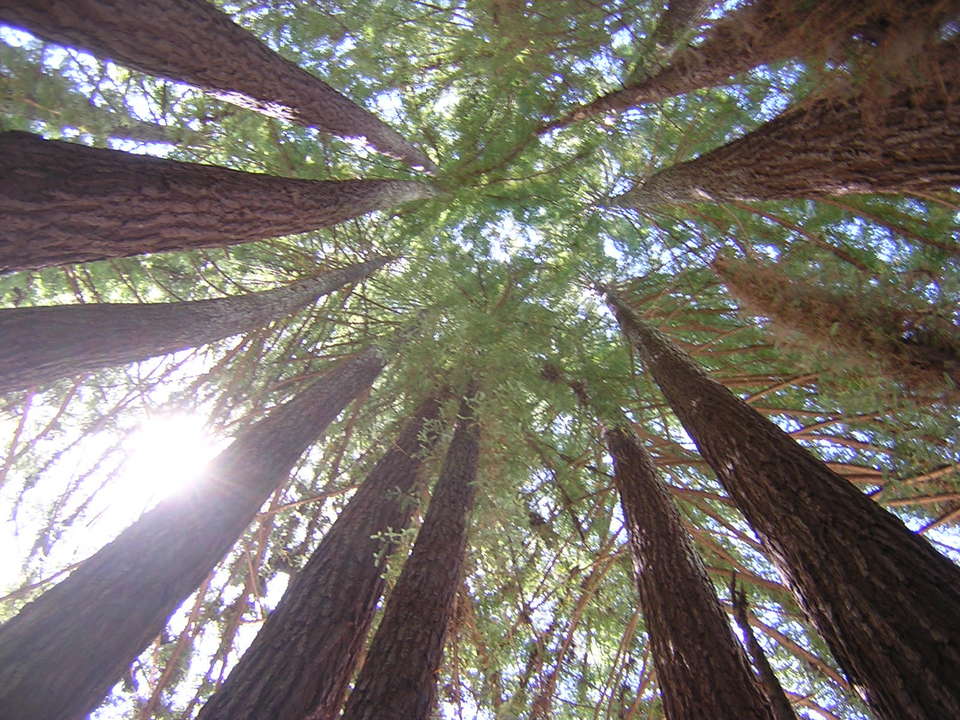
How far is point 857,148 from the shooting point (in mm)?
2305

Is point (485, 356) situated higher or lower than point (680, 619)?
higher

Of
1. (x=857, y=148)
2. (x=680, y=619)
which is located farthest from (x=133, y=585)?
(x=857, y=148)

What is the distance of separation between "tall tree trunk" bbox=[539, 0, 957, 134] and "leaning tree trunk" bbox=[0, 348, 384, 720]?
3733 millimetres

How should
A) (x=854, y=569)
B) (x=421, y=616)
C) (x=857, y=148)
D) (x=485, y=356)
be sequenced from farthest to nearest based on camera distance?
(x=485, y=356) < (x=421, y=616) < (x=857, y=148) < (x=854, y=569)

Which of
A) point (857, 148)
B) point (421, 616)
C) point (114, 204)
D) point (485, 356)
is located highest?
point (485, 356)

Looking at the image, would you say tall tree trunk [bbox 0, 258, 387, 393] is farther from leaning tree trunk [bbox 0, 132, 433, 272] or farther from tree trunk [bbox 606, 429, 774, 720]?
tree trunk [bbox 606, 429, 774, 720]

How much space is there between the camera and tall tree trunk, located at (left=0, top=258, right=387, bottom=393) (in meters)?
2.70

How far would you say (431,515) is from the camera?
357cm

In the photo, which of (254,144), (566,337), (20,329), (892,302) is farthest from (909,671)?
(254,144)

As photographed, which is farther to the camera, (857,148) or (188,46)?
(188,46)

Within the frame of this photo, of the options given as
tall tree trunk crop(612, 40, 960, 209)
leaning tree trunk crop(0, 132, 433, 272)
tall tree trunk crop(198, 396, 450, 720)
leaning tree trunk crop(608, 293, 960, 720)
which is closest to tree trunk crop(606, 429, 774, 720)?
leaning tree trunk crop(608, 293, 960, 720)

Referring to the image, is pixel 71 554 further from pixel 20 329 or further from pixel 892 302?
pixel 892 302

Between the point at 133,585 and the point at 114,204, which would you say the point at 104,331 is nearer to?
the point at 114,204

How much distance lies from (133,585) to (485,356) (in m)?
2.65
